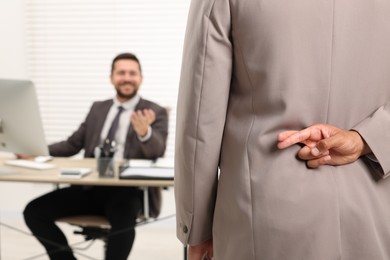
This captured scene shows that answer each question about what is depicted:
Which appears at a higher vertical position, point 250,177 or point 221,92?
point 221,92

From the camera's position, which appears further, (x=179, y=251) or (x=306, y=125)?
(x=179, y=251)

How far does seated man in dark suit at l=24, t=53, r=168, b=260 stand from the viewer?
9.19ft

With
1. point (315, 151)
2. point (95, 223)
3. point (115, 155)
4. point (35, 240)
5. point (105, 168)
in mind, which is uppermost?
point (315, 151)

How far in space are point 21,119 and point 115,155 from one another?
0.86m

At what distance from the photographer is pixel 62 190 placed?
296 cm

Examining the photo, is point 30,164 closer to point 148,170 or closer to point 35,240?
point 148,170

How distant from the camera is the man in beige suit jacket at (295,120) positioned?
108 centimetres

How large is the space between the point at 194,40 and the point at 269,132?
0.88ft

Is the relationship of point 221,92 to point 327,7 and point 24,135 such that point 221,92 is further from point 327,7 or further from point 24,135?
point 24,135

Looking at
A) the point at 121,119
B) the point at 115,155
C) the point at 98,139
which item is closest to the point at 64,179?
the point at 115,155

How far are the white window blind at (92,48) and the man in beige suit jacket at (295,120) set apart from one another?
307cm

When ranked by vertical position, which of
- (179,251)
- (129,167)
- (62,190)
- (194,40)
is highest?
(194,40)

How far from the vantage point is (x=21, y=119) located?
2537 mm

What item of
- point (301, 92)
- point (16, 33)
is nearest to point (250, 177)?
point (301, 92)
